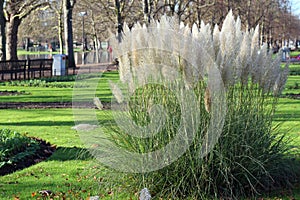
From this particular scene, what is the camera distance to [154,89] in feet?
16.5

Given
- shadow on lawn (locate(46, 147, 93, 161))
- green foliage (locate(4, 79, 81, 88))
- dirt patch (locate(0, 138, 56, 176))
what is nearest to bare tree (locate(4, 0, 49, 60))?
green foliage (locate(4, 79, 81, 88))

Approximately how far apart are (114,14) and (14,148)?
33.0 meters

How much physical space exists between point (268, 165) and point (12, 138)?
388 cm

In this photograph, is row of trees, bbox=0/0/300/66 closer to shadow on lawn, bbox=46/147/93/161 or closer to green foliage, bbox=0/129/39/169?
shadow on lawn, bbox=46/147/93/161

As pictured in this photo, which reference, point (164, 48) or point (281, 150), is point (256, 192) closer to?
point (281, 150)

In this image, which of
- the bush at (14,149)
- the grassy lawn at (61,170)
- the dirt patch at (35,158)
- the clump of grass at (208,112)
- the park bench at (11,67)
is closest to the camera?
the clump of grass at (208,112)

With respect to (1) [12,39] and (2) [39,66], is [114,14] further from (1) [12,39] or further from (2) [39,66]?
(2) [39,66]

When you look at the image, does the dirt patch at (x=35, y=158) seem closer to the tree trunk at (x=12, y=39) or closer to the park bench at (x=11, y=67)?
the park bench at (x=11, y=67)

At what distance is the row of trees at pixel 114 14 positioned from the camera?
28.7 meters

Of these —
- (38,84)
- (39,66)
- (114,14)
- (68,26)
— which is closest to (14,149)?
(38,84)

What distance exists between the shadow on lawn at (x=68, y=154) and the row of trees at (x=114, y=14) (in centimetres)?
532

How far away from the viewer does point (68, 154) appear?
282 inches

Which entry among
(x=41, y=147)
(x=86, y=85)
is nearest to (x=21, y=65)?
(x=86, y=85)

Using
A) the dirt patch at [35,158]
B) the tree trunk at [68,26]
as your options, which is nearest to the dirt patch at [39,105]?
the dirt patch at [35,158]
